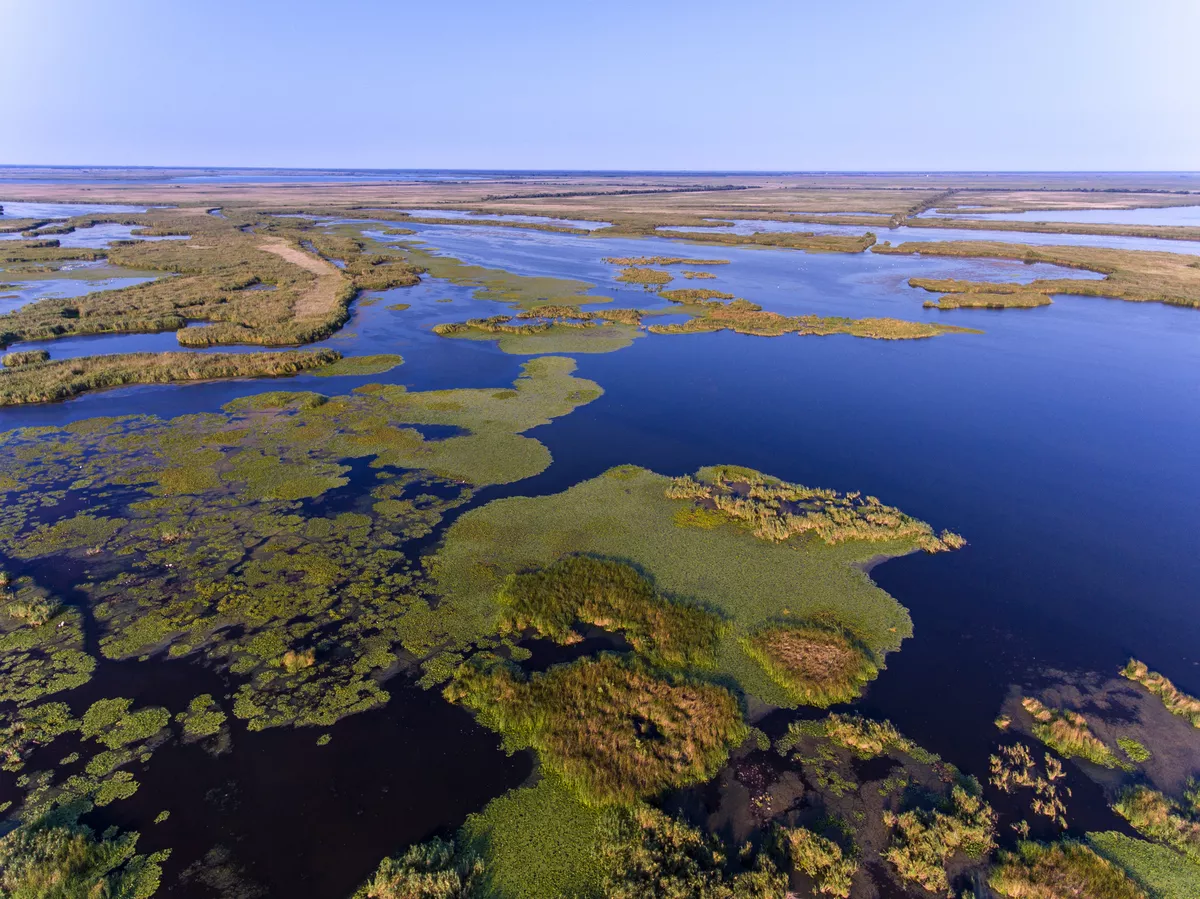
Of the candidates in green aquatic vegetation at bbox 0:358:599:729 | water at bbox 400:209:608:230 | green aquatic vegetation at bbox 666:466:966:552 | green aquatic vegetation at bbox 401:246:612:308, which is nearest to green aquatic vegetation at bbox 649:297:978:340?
green aquatic vegetation at bbox 401:246:612:308

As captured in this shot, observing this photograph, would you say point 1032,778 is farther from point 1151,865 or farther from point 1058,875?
point 1058,875

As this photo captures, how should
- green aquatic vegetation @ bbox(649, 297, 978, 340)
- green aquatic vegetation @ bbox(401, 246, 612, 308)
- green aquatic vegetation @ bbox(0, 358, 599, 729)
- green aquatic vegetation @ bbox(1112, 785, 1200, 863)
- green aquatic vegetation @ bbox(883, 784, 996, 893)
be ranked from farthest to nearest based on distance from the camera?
green aquatic vegetation @ bbox(401, 246, 612, 308)
green aquatic vegetation @ bbox(649, 297, 978, 340)
green aquatic vegetation @ bbox(0, 358, 599, 729)
green aquatic vegetation @ bbox(1112, 785, 1200, 863)
green aquatic vegetation @ bbox(883, 784, 996, 893)

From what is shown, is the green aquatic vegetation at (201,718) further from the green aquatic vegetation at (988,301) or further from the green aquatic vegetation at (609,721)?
the green aquatic vegetation at (988,301)

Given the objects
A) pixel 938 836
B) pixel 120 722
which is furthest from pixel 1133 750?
pixel 120 722

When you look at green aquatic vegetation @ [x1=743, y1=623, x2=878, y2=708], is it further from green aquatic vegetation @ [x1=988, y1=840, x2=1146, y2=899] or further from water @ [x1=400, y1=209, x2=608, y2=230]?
water @ [x1=400, y1=209, x2=608, y2=230]

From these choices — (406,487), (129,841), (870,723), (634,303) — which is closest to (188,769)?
(129,841)

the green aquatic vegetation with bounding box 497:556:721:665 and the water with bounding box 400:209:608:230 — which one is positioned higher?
the water with bounding box 400:209:608:230
